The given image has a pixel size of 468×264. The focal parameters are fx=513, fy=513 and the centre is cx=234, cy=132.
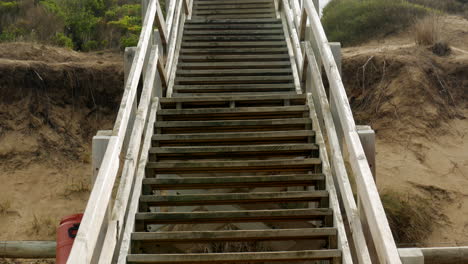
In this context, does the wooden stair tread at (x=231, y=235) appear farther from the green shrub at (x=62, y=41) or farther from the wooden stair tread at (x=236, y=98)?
the green shrub at (x=62, y=41)

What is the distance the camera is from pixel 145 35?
507cm

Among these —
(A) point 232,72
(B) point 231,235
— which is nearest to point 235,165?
(B) point 231,235

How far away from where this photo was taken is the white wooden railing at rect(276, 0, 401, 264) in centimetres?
288

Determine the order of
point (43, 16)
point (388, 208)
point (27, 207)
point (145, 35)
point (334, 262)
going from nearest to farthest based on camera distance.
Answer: point (334, 262), point (145, 35), point (388, 208), point (27, 207), point (43, 16)

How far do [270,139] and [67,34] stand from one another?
1103 cm

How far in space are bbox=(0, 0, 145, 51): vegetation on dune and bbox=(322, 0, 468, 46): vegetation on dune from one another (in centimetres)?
586

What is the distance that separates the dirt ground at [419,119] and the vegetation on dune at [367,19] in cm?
243

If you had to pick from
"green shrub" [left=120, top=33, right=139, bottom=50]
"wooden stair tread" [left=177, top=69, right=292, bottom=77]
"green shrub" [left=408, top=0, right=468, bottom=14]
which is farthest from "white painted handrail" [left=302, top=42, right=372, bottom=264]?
"green shrub" [left=408, top=0, right=468, bottom=14]

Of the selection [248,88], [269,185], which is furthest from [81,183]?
[269,185]

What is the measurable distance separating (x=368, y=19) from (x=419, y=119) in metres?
5.34

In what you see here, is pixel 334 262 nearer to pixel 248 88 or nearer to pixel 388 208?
pixel 248 88

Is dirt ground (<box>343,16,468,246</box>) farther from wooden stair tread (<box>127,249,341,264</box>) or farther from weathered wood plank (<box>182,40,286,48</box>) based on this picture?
wooden stair tread (<box>127,249,341,264</box>)

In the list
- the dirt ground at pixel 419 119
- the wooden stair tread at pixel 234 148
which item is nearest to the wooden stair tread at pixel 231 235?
the wooden stair tread at pixel 234 148

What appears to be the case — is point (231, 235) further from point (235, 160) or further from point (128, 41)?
point (128, 41)
